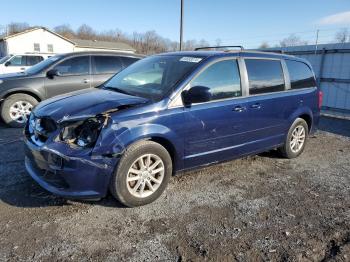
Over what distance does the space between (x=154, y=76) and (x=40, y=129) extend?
1.63 metres

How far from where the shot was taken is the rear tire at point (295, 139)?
5.73 metres

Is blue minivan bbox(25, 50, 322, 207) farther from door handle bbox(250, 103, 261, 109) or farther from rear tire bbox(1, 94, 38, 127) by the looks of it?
rear tire bbox(1, 94, 38, 127)

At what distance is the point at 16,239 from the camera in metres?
3.16

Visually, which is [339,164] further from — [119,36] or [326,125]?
[119,36]

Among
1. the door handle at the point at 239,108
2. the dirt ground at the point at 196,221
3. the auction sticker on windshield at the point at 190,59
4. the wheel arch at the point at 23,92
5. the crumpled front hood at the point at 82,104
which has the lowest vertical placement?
the dirt ground at the point at 196,221

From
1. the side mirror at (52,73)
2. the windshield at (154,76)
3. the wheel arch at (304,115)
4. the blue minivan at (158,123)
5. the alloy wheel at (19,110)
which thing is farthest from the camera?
the side mirror at (52,73)

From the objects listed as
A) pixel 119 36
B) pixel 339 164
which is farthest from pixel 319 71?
pixel 119 36

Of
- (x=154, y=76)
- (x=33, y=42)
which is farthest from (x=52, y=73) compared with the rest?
(x=33, y=42)

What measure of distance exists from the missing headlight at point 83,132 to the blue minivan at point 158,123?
0.01 meters

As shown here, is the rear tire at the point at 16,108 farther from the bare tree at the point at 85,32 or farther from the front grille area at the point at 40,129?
the bare tree at the point at 85,32

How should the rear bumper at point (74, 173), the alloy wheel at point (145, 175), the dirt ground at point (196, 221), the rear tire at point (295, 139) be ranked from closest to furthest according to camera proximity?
the dirt ground at point (196, 221) < the rear bumper at point (74, 173) < the alloy wheel at point (145, 175) < the rear tire at point (295, 139)

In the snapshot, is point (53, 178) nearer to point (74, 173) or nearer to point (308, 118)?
point (74, 173)

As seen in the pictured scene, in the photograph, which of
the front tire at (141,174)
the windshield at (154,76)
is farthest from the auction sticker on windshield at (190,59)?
the front tire at (141,174)

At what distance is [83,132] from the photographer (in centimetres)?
354
